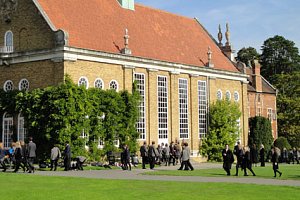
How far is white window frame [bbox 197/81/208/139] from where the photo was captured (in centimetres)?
5072

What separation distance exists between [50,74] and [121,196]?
22.3 metres

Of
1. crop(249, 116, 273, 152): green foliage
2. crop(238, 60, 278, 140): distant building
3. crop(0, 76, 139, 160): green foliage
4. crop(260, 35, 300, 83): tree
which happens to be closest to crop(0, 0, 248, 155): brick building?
crop(249, 116, 273, 152): green foliage

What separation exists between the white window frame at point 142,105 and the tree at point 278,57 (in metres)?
61.4

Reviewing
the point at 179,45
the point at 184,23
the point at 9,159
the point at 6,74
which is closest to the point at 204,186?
the point at 9,159

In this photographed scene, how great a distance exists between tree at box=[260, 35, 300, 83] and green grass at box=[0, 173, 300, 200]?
272ft

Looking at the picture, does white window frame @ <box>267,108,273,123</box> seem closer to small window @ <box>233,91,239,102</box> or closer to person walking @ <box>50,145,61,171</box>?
small window @ <box>233,91,239,102</box>

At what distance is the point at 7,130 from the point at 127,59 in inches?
409

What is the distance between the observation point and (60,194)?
1769 cm

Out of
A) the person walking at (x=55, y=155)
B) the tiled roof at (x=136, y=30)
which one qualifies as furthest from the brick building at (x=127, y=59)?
the person walking at (x=55, y=155)

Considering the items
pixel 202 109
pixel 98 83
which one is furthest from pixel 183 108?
pixel 98 83

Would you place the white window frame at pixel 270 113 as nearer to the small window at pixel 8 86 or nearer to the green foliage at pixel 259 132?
the green foliage at pixel 259 132

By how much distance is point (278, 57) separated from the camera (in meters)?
102

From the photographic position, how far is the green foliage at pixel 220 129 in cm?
4989

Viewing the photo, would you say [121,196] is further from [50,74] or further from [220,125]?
[220,125]
